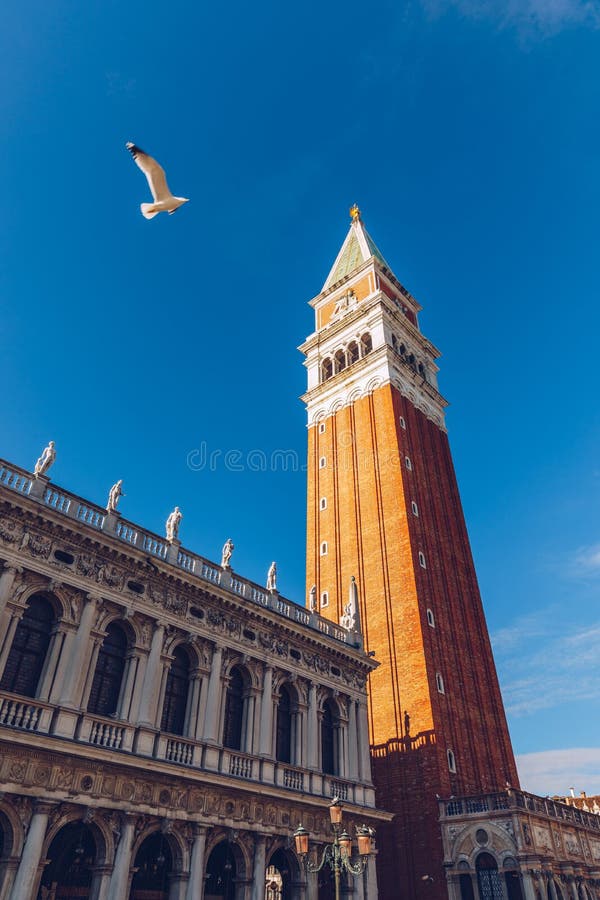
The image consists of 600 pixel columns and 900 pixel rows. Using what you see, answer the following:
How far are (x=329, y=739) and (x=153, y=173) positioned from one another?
76.3 feet

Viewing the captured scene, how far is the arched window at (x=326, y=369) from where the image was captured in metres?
53.7

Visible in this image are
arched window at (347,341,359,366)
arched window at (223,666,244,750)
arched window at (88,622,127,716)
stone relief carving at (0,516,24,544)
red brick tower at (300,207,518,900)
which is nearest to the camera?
stone relief carving at (0,516,24,544)

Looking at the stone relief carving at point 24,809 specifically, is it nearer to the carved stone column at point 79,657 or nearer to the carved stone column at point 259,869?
the carved stone column at point 79,657

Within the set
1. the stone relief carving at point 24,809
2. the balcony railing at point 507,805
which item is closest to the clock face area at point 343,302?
the balcony railing at point 507,805

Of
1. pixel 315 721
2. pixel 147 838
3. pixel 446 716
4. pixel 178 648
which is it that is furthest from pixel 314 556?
pixel 147 838

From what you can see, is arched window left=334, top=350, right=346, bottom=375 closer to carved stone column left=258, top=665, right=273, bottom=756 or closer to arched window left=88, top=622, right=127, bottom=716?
carved stone column left=258, top=665, right=273, bottom=756

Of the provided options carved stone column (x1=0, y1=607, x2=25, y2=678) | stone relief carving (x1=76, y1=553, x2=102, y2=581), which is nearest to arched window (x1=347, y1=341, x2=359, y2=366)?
stone relief carving (x1=76, y1=553, x2=102, y2=581)

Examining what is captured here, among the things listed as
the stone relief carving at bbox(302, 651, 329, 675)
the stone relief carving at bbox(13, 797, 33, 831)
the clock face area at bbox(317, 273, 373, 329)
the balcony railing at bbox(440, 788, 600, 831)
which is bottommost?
the stone relief carving at bbox(13, 797, 33, 831)

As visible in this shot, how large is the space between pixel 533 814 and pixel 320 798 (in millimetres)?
10198

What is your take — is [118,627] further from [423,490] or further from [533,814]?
[423,490]

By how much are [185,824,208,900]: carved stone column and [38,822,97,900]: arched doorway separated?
317 centimetres

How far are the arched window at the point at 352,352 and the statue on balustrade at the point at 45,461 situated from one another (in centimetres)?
3348

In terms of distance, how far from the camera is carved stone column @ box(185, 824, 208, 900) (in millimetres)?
19156

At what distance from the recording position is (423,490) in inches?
1742
